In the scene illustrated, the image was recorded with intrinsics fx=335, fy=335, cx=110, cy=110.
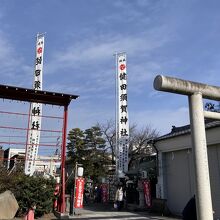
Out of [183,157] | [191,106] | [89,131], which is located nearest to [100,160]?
[89,131]

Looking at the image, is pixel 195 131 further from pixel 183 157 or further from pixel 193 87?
pixel 183 157

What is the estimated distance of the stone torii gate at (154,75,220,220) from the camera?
6219mm

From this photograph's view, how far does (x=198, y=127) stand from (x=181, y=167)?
12.7 meters

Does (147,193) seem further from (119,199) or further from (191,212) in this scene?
(191,212)

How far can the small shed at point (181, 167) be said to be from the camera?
16.2m

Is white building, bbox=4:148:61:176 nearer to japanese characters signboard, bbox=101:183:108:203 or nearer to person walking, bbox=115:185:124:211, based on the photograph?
japanese characters signboard, bbox=101:183:108:203

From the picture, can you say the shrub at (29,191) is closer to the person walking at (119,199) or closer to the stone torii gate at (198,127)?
the person walking at (119,199)

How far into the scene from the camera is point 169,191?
19828 mm

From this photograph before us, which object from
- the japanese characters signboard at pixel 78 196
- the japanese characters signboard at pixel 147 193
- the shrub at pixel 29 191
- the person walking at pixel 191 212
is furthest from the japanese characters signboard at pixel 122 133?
the person walking at pixel 191 212

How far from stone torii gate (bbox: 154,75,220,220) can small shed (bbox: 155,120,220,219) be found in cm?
938

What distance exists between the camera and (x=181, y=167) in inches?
739

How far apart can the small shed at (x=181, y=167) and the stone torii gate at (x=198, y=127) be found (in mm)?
9382

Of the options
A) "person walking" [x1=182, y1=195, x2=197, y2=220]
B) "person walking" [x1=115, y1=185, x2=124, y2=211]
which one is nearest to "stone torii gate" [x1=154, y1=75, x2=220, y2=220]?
"person walking" [x1=182, y1=195, x2=197, y2=220]

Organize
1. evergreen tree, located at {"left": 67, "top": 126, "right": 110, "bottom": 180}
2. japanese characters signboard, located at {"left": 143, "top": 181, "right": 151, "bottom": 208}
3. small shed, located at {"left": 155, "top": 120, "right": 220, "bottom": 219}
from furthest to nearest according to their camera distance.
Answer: evergreen tree, located at {"left": 67, "top": 126, "right": 110, "bottom": 180}
japanese characters signboard, located at {"left": 143, "top": 181, "right": 151, "bottom": 208}
small shed, located at {"left": 155, "top": 120, "right": 220, "bottom": 219}
